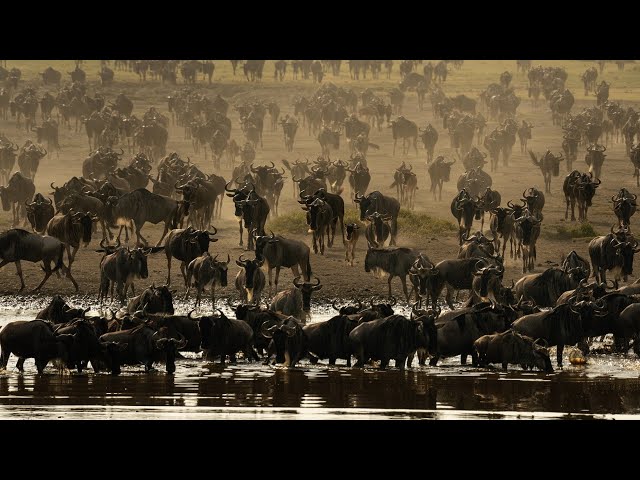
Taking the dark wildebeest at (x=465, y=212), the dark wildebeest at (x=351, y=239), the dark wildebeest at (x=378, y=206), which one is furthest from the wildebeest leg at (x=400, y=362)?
the dark wildebeest at (x=465, y=212)

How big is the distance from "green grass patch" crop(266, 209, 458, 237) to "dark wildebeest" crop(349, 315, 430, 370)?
→ 51.3 ft

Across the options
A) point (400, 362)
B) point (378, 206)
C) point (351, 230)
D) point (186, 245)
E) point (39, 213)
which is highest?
point (378, 206)

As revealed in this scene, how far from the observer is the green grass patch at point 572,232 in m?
35.4

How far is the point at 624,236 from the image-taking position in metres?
29.6

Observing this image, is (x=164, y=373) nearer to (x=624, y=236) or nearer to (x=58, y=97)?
(x=624, y=236)

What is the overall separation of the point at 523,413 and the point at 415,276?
10717 millimetres

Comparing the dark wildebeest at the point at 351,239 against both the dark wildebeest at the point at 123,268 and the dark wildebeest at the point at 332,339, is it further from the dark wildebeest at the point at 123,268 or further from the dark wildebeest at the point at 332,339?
the dark wildebeest at the point at 332,339

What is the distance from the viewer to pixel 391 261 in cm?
2834

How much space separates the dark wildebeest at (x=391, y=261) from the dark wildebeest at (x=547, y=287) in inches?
120

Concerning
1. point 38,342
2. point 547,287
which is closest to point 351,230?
point 547,287

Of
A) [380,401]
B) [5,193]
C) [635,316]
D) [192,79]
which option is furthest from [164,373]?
[192,79]

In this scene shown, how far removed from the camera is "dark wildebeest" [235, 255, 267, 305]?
26.3 meters

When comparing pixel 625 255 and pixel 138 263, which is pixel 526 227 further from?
pixel 138 263

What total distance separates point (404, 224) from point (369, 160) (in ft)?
64.6
